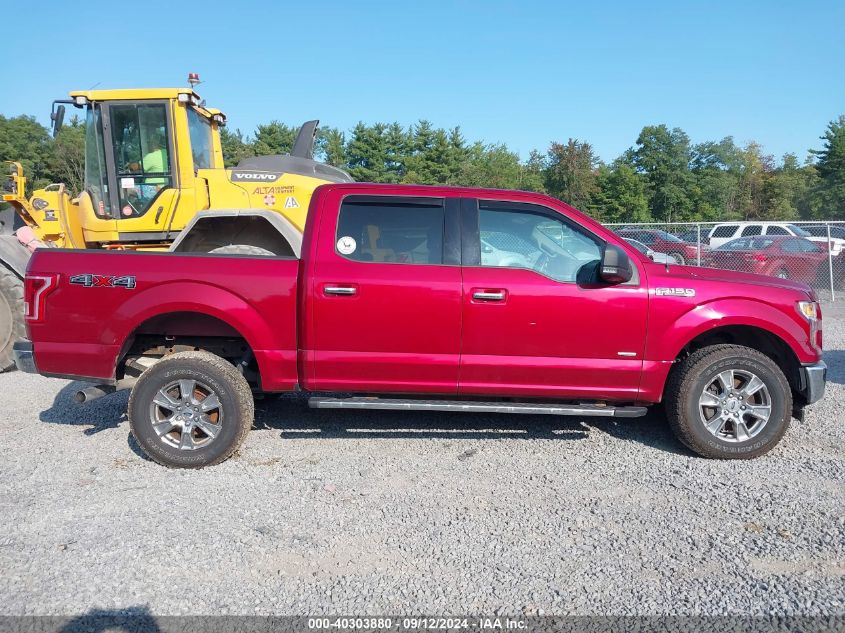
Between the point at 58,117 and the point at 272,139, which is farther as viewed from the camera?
the point at 272,139

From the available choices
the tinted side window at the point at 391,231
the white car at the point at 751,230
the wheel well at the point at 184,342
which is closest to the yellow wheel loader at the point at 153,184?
the wheel well at the point at 184,342

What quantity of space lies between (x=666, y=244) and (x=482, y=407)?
14.2 metres

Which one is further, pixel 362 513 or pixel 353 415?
pixel 353 415

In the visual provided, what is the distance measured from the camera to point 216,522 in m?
3.60

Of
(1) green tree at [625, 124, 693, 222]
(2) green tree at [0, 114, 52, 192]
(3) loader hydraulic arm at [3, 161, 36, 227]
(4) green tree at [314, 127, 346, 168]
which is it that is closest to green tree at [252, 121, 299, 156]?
(4) green tree at [314, 127, 346, 168]

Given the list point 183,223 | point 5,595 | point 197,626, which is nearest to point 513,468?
point 197,626

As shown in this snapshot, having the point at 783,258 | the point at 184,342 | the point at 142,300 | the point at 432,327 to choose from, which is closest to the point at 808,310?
the point at 432,327

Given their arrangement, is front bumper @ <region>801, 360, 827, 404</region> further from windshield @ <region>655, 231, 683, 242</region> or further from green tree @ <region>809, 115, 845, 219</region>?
green tree @ <region>809, 115, 845, 219</region>

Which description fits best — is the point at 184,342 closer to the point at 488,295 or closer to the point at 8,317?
the point at 488,295

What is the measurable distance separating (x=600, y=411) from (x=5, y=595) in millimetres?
3639

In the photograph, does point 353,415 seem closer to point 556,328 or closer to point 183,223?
point 556,328

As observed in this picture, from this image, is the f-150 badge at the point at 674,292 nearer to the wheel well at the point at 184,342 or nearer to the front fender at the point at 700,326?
the front fender at the point at 700,326

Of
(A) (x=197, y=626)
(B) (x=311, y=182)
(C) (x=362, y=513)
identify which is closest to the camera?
(A) (x=197, y=626)

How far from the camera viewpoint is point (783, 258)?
1450cm
